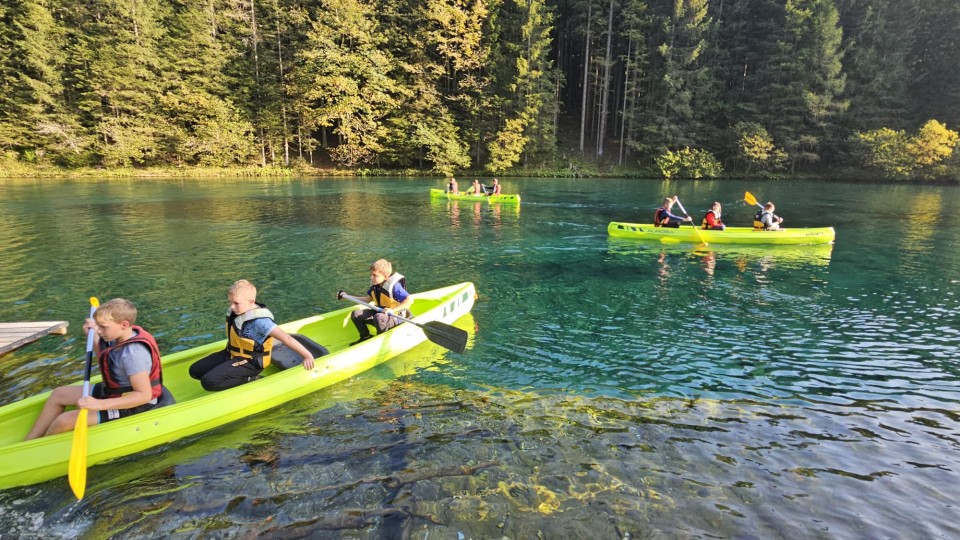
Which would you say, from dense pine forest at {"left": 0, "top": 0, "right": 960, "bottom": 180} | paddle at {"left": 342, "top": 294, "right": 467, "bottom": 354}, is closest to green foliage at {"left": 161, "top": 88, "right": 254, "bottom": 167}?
dense pine forest at {"left": 0, "top": 0, "right": 960, "bottom": 180}

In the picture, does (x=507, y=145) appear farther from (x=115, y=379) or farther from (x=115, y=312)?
(x=115, y=312)

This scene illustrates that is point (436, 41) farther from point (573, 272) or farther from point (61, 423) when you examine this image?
point (61, 423)

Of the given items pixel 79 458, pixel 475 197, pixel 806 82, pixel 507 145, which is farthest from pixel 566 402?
pixel 806 82

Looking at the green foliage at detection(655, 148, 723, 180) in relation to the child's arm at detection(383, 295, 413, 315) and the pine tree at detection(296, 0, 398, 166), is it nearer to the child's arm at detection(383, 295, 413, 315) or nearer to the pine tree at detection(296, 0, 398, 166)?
the pine tree at detection(296, 0, 398, 166)

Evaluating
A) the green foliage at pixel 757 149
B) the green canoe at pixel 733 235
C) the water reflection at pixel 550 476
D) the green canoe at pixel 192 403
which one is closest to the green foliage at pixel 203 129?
the green canoe at pixel 733 235

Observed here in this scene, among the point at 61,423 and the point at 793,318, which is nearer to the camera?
the point at 61,423

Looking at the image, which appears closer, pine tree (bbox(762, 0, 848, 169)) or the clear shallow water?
the clear shallow water

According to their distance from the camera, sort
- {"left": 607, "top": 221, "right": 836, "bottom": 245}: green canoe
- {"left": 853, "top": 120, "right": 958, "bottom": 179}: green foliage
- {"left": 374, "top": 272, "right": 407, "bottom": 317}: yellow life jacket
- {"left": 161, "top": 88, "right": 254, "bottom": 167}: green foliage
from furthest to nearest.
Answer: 1. {"left": 161, "top": 88, "right": 254, "bottom": 167}: green foliage
2. {"left": 853, "top": 120, "right": 958, "bottom": 179}: green foliage
3. {"left": 607, "top": 221, "right": 836, "bottom": 245}: green canoe
4. {"left": 374, "top": 272, "right": 407, "bottom": 317}: yellow life jacket

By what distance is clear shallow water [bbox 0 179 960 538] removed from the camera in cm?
427

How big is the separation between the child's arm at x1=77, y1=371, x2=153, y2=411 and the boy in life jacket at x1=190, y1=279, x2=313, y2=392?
40.9 inches

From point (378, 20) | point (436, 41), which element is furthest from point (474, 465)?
point (378, 20)

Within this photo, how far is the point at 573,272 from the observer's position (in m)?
12.7

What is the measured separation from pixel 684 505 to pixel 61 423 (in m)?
5.49

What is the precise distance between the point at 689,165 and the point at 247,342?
1744 inches
